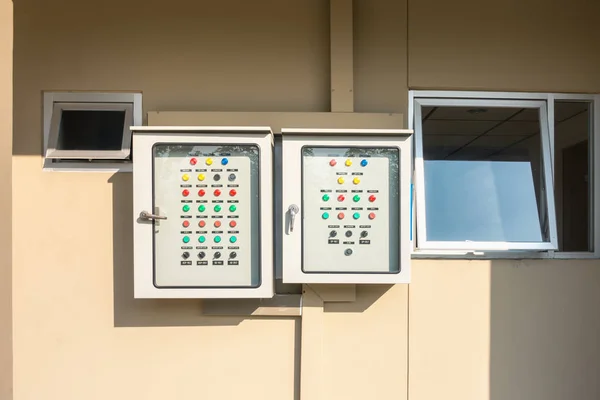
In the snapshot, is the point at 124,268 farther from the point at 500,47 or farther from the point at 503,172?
the point at 500,47

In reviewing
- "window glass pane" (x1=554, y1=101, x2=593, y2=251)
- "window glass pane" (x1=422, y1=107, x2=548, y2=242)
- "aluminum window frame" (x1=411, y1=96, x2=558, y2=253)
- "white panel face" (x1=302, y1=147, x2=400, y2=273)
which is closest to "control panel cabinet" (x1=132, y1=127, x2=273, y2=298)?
"white panel face" (x1=302, y1=147, x2=400, y2=273)

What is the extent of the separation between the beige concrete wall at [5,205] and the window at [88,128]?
76cm

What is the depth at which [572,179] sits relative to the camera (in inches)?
112

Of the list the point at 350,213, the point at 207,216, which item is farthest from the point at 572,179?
the point at 207,216

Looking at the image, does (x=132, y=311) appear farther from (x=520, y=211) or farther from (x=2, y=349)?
(x=520, y=211)

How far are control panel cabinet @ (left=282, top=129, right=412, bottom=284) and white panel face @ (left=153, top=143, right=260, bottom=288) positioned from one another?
7.7 inches

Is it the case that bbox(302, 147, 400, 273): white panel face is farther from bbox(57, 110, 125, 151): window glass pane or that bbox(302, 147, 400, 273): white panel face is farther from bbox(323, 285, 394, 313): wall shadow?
bbox(57, 110, 125, 151): window glass pane

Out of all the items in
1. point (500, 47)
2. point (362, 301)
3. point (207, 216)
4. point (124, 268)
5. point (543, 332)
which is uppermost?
point (500, 47)

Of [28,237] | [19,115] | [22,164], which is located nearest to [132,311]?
[28,237]

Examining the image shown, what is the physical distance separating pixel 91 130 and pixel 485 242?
233cm

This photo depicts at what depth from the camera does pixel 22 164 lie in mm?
2695

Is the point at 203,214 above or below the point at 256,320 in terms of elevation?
above

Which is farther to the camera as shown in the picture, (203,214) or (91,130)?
(91,130)

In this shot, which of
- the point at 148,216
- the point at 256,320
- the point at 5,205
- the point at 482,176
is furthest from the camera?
the point at 482,176
